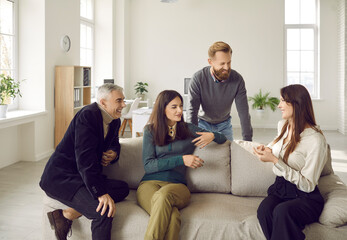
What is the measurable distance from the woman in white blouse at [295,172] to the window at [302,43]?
7342mm

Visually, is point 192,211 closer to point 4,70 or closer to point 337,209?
point 337,209

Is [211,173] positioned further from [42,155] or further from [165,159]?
[42,155]

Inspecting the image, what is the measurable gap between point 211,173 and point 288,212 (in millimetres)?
730

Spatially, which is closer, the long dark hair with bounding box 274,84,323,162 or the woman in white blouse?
the woman in white blouse

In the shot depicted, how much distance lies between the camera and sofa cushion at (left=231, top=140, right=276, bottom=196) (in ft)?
8.76

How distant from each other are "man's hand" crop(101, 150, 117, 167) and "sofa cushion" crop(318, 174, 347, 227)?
1392mm

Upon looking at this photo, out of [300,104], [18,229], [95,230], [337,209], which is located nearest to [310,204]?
[337,209]

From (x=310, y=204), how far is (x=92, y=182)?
51.1 inches

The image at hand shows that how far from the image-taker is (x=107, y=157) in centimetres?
262

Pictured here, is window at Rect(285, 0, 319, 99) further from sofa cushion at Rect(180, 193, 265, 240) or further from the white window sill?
sofa cushion at Rect(180, 193, 265, 240)

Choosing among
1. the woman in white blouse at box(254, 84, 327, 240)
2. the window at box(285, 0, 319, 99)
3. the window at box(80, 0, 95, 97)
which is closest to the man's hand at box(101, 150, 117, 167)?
the woman in white blouse at box(254, 84, 327, 240)

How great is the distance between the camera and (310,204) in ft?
7.29

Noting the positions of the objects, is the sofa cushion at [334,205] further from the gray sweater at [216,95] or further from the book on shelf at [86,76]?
the book on shelf at [86,76]

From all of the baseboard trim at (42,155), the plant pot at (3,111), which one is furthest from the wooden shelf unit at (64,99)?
the plant pot at (3,111)
